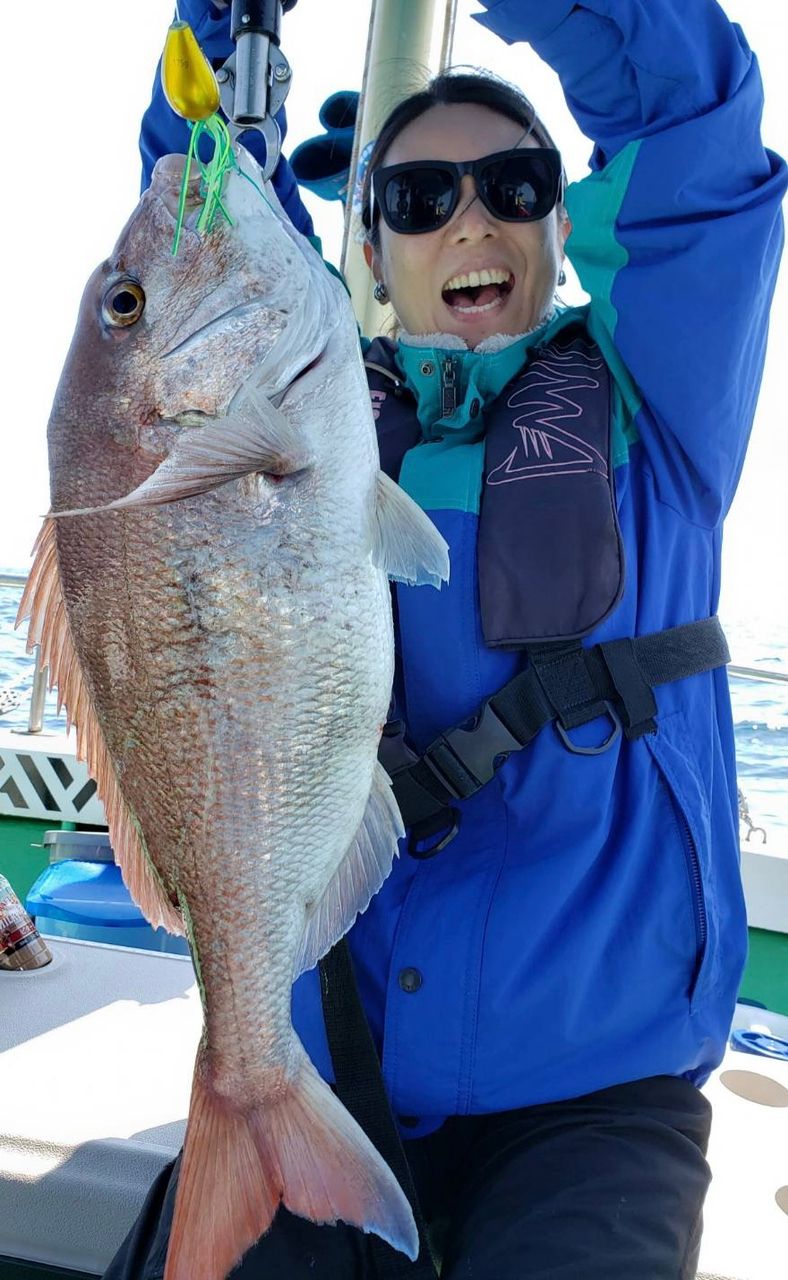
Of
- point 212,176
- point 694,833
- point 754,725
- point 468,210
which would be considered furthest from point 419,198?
point 754,725

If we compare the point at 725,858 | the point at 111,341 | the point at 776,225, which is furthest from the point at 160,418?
the point at 725,858

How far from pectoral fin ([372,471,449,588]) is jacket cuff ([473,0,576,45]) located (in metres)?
0.87

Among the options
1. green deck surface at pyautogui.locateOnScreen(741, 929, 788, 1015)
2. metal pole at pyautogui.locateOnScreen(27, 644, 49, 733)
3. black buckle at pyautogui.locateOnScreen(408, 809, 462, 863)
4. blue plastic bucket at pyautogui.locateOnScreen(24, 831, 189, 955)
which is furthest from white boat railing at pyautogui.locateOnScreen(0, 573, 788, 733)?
black buckle at pyautogui.locateOnScreen(408, 809, 462, 863)

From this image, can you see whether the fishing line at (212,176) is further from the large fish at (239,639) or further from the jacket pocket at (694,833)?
the jacket pocket at (694,833)

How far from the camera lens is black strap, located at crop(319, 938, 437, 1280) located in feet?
4.78

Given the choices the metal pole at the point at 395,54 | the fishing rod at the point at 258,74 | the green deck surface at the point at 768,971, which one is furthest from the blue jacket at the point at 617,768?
the green deck surface at the point at 768,971

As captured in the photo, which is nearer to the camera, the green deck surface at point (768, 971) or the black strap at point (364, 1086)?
the black strap at point (364, 1086)

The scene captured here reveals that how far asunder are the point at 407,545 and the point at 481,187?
0.93m

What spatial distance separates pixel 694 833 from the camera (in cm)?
158

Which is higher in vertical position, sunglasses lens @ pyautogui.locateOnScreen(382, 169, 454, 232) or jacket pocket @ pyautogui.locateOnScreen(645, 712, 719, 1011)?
sunglasses lens @ pyautogui.locateOnScreen(382, 169, 454, 232)

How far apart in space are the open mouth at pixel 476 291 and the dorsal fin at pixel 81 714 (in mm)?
1036

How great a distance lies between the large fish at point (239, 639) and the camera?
1254mm

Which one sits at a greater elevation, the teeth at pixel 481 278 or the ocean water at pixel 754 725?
the teeth at pixel 481 278

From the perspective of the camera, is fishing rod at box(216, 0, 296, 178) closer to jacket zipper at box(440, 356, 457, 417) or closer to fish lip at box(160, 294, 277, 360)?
fish lip at box(160, 294, 277, 360)
